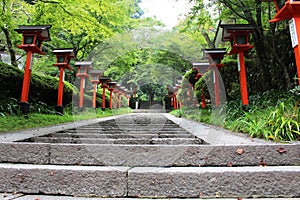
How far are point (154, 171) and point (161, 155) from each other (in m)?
0.29

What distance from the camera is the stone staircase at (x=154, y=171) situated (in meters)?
1.65

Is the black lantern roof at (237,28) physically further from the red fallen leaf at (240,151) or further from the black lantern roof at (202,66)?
the red fallen leaf at (240,151)

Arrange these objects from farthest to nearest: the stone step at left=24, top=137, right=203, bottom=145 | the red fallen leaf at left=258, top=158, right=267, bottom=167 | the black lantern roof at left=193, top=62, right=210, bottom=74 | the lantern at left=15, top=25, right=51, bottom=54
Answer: the black lantern roof at left=193, top=62, right=210, bottom=74
the lantern at left=15, top=25, right=51, bottom=54
the stone step at left=24, top=137, right=203, bottom=145
the red fallen leaf at left=258, top=158, right=267, bottom=167

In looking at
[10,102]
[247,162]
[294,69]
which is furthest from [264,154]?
[10,102]

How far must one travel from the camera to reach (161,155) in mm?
1982

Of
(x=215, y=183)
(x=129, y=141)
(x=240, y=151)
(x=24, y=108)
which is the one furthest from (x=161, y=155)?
(x=24, y=108)

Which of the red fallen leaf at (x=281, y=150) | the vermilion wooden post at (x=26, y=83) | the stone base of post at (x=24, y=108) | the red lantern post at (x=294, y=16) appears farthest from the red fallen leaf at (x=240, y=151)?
the vermilion wooden post at (x=26, y=83)

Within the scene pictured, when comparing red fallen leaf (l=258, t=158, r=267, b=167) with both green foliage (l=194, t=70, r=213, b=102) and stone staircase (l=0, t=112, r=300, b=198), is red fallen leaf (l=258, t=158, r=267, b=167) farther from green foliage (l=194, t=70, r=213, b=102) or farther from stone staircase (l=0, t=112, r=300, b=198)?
green foliage (l=194, t=70, r=213, b=102)

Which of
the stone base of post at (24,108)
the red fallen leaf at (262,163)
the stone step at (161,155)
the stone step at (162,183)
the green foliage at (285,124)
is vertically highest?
the stone base of post at (24,108)

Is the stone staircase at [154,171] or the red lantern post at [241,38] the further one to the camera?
the red lantern post at [241,38]

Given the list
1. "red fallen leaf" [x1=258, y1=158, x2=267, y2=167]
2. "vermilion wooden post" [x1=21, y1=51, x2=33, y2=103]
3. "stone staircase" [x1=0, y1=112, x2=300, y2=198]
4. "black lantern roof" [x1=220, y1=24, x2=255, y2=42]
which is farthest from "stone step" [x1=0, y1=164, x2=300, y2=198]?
"black lantern roof" [x1=220, y1=24, x2=255, y2=42]

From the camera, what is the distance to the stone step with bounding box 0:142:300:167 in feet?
6.40

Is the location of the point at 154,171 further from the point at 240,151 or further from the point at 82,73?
the point at 82,73

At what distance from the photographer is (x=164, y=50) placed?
45.9 feet
